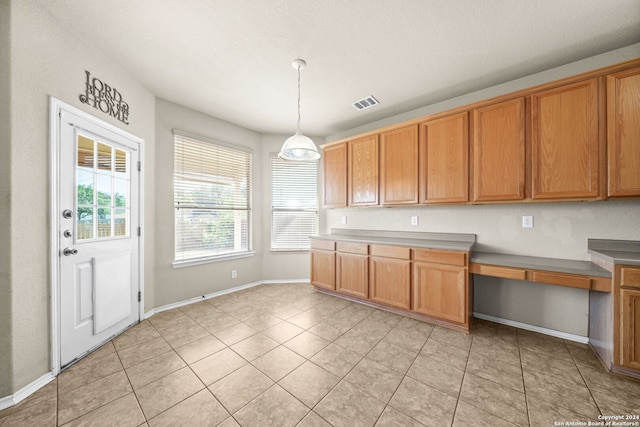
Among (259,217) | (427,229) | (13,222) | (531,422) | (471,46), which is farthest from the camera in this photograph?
(259,217)

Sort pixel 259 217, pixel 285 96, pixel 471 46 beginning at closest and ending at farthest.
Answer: pixel 471 46 < pixel 285 96 < pixel 259 217

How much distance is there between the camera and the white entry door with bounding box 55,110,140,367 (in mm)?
1927

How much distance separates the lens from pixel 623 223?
2.14 meters

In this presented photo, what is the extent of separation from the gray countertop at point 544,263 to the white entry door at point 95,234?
3.77 meters

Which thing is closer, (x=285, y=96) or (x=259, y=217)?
(x=285, y=96)

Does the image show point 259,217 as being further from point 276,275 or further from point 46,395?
point 46,395

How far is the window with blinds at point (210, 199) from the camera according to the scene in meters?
3.29

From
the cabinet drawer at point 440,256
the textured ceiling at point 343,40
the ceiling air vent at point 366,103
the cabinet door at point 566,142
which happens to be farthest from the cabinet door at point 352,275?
the textured ceiling at point 343,40

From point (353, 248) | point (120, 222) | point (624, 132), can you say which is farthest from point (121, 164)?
point (624, 132)

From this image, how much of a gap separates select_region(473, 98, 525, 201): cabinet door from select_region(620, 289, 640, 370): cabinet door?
3.42ft

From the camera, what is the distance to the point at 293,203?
436 cm

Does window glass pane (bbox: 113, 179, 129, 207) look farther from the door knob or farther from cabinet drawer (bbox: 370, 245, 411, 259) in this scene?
cabinet drawer (bbox: 370, 245, 411, 259)

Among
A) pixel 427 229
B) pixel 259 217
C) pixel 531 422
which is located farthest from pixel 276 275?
pixel 531 422

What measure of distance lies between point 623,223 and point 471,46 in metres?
2.18
